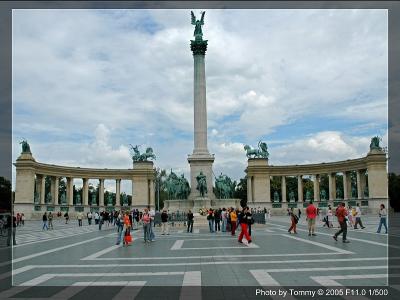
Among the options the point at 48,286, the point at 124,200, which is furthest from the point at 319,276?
the point at 124,200

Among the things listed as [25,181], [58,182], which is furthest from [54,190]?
[25,181]

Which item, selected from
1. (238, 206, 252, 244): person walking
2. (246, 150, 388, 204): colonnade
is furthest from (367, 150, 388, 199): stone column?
(238, 206, 252, 244): person walking

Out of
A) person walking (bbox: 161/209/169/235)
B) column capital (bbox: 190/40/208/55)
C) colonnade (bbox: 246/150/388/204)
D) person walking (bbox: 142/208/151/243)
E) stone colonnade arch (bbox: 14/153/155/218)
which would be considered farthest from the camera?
stone colonnade arch (bbox: 14/153/155/218)

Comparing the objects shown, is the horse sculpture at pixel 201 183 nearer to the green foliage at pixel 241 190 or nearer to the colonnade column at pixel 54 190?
the colonnade column at pixel 54 190

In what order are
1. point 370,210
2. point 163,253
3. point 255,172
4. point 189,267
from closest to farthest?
1. point 189,267
2. point 163,253
3. point 370,210
4. point 255,172

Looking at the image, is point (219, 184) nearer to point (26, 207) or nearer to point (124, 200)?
point (26, 207)

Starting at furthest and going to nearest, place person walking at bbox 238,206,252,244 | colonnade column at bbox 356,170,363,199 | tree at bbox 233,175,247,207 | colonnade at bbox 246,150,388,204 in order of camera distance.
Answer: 1. tree at bbox 233,175,247,207
2. colonnade column at bbox 356,170,363,199
3. colonnade at bbox 246,150,388,204
4. person walking at bbox 238,206,252,244

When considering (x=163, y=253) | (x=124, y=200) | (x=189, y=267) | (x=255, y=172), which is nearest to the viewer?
(x=189, y=267)

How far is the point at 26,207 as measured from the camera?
3551 inches

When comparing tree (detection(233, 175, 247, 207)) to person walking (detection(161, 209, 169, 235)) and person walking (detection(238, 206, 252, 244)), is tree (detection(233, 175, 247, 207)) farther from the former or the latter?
person walking (detection(238, 206, 252, 244))

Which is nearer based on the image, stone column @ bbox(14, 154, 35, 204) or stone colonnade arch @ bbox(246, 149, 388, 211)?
stone colonnade arch @ bbox(246, 149, 388, 211)

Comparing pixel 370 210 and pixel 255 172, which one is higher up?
pixel 255 172

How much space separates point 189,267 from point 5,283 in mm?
5656

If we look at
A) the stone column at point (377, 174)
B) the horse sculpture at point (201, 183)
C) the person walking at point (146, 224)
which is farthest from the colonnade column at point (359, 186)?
the person walking at point (146, 224)
